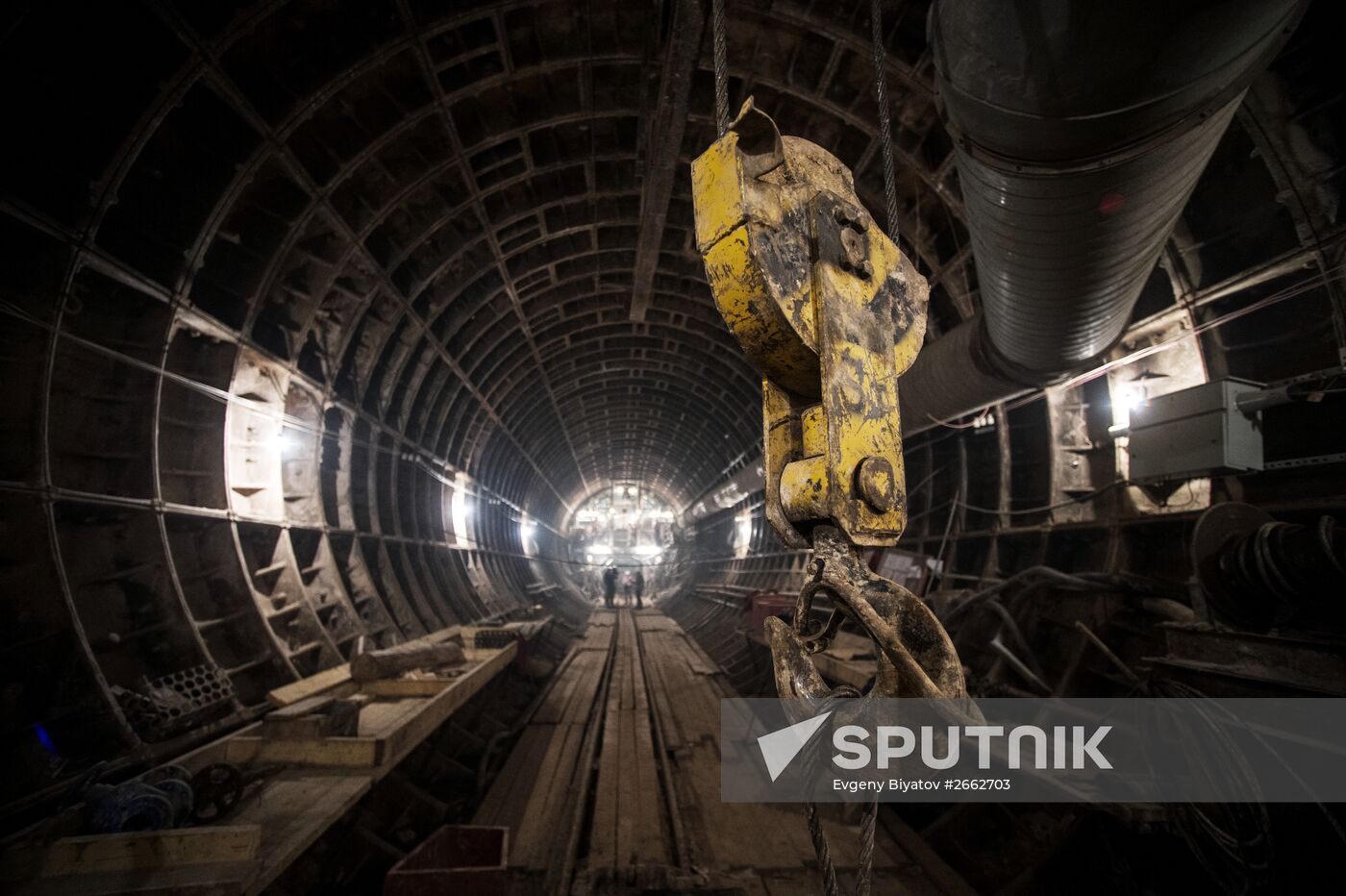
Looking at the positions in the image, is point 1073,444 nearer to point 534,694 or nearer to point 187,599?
point 534,694

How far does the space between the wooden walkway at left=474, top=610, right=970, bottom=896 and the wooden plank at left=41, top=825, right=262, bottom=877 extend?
85.1 inches

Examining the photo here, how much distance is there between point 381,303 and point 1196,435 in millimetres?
10288

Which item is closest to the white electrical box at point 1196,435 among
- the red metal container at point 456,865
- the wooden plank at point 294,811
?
the red metal container at point 456,865

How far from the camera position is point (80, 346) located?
4.11 m

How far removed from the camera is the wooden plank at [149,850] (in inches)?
87.1

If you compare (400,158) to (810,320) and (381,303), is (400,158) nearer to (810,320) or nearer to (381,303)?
(381,303)

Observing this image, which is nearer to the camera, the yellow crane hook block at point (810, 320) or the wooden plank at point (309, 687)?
the yellow crane hook block at point (810, 320)

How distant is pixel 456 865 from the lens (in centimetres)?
346

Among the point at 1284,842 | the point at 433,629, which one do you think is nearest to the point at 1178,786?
the point at 1284,842

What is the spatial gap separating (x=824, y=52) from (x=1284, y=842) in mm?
8142

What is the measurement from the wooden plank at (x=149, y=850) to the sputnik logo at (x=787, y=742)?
2.38 metres

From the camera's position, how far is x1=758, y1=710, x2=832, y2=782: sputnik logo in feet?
4.69

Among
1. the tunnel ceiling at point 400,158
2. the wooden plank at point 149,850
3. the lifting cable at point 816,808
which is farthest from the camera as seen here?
the tunnel ceiling at point 400,158

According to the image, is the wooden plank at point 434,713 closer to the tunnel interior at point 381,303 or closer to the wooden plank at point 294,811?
the wooden plank at point 294,811
